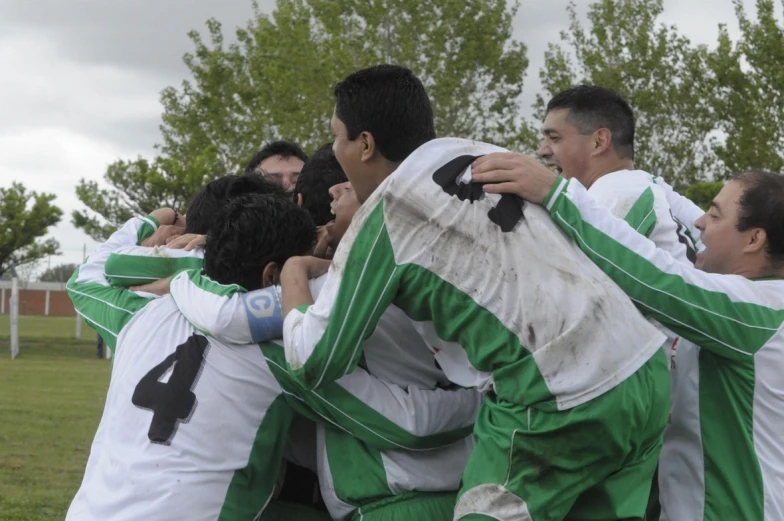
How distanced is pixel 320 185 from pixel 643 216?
4.60 ft

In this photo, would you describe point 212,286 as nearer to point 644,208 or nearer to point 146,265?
point 146,265

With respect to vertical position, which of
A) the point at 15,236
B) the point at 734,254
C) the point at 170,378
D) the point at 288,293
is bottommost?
the point at 15,236

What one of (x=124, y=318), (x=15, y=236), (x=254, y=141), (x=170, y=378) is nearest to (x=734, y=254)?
Result: (x=170, y=378)

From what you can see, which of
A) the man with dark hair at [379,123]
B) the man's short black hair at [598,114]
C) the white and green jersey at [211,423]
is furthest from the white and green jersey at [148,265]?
the man's short black hair at [598,114]

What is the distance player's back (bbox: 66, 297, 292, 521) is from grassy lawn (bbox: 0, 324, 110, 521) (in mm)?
6261

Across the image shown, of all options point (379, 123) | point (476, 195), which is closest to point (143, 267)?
point (379, 123)

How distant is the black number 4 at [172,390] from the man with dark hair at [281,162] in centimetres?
252

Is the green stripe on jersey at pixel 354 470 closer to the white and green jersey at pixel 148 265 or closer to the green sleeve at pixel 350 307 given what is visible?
the green sleeve at pixel 350 307

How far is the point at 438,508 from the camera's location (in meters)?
3.13

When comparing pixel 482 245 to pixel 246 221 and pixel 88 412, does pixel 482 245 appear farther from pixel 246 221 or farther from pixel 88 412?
pixel 88 412

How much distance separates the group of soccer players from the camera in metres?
2.75

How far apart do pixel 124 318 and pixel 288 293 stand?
0.92 metres

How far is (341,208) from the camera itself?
3.49 m

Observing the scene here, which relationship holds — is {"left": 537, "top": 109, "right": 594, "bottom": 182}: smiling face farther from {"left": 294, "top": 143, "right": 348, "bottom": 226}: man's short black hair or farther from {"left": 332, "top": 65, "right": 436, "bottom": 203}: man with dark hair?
{"left": 332, "top": 65, "right": 436, "bottom": 203}: man with dark hair
